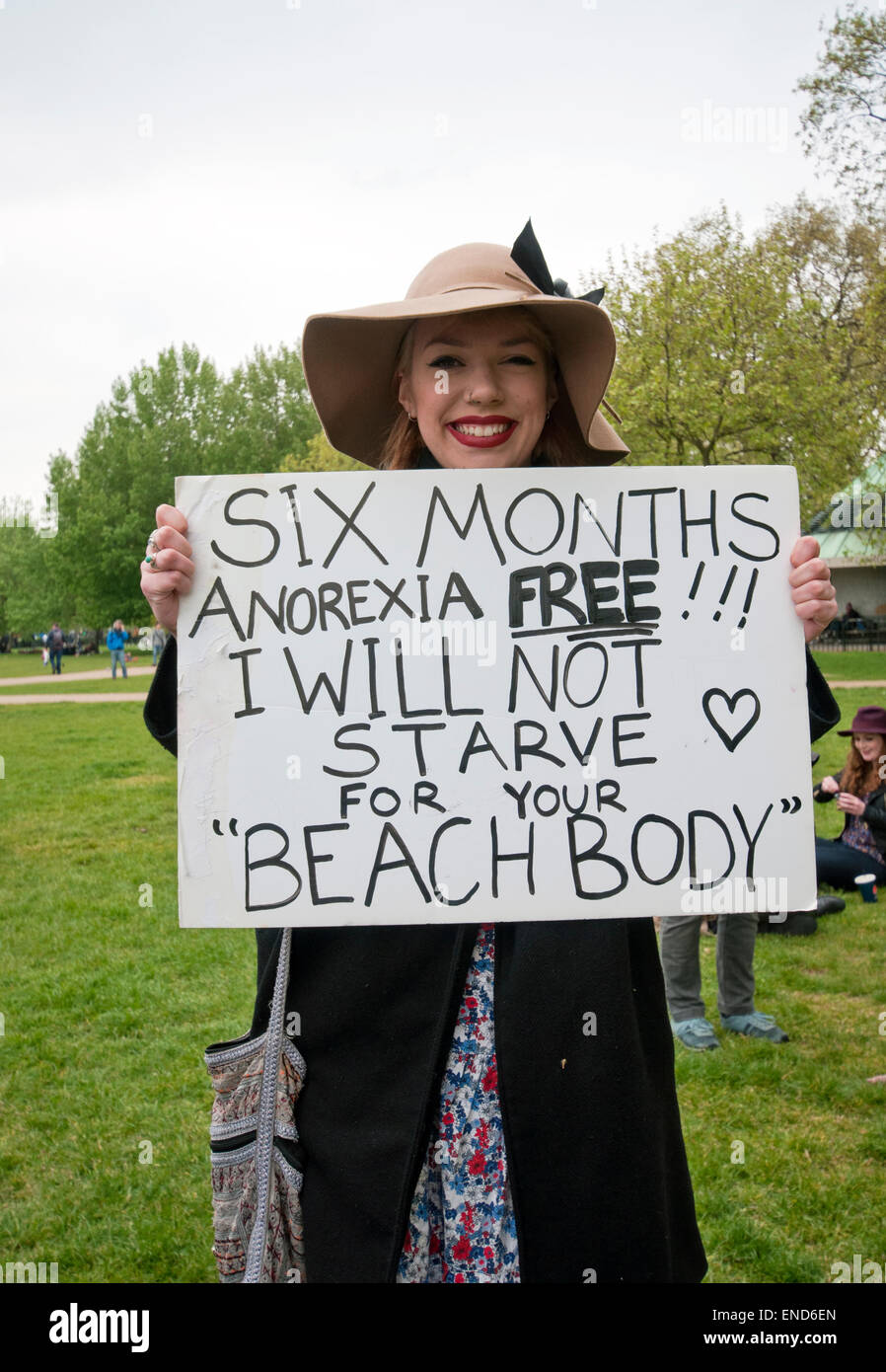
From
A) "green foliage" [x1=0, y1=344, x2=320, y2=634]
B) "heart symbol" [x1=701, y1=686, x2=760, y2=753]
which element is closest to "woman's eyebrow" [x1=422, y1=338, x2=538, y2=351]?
"heart symbol" [x1=701, y1=686, x2=760, y2=753]

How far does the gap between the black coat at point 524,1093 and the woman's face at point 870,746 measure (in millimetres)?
6234

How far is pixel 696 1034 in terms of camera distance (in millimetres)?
5145

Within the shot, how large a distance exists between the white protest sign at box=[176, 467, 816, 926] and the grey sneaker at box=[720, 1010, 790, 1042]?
362 cm

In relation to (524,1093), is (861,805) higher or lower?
higher

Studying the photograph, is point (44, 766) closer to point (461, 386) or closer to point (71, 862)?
point (71, 862)

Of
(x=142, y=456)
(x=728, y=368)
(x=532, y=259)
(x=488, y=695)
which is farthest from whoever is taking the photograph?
(x=142, y=456)

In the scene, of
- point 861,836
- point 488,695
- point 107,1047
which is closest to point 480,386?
point 488,695

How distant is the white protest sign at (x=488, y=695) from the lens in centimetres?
196

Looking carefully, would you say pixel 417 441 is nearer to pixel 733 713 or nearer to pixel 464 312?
pixel 464 312

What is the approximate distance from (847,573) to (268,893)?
155 ft

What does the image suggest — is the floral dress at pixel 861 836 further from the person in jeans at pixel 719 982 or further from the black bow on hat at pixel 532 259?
the black bow on hat at pixel 532 259

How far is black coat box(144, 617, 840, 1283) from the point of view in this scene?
5.75ft

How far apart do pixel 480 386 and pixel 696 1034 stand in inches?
157

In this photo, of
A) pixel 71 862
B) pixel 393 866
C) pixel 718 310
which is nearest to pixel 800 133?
pixel 718 310
